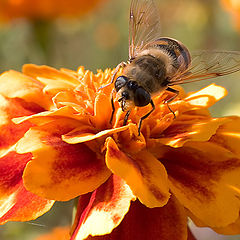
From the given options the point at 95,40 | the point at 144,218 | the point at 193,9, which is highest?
the point at 144,218

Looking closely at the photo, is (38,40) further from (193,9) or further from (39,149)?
(39,149)

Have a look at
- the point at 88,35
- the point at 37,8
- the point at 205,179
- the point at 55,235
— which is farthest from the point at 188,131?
the point at 88,35

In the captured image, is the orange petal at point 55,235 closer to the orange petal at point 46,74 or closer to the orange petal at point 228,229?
the orange petal at point 46,74

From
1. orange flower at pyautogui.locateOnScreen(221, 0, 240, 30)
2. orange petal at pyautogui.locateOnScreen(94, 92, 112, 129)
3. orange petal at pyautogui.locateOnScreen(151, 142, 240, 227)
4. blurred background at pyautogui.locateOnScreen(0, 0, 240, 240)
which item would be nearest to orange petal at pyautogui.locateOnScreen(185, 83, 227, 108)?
orange petal at pyautogui.locateOnScreen(151, 142, 240, 227)

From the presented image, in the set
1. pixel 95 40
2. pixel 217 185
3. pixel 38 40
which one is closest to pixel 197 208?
pixel 217 185

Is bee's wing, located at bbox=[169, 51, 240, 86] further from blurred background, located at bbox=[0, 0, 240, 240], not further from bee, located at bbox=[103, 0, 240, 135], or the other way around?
blurred background, located at bbox=[0, 0, 240, 240]

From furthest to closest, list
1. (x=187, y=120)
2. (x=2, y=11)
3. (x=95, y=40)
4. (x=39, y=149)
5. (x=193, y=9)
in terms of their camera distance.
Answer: (x=95, y=40)
(x=193, y=9)
(x=2, y=11)
(x=187, y=120)
(x=39, y=149)

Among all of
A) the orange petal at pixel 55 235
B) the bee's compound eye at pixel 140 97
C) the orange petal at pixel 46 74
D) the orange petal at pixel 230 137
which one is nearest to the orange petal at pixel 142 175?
the bee's compound eye at pixel 140 97

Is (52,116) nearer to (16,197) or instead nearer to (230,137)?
(16,197)
